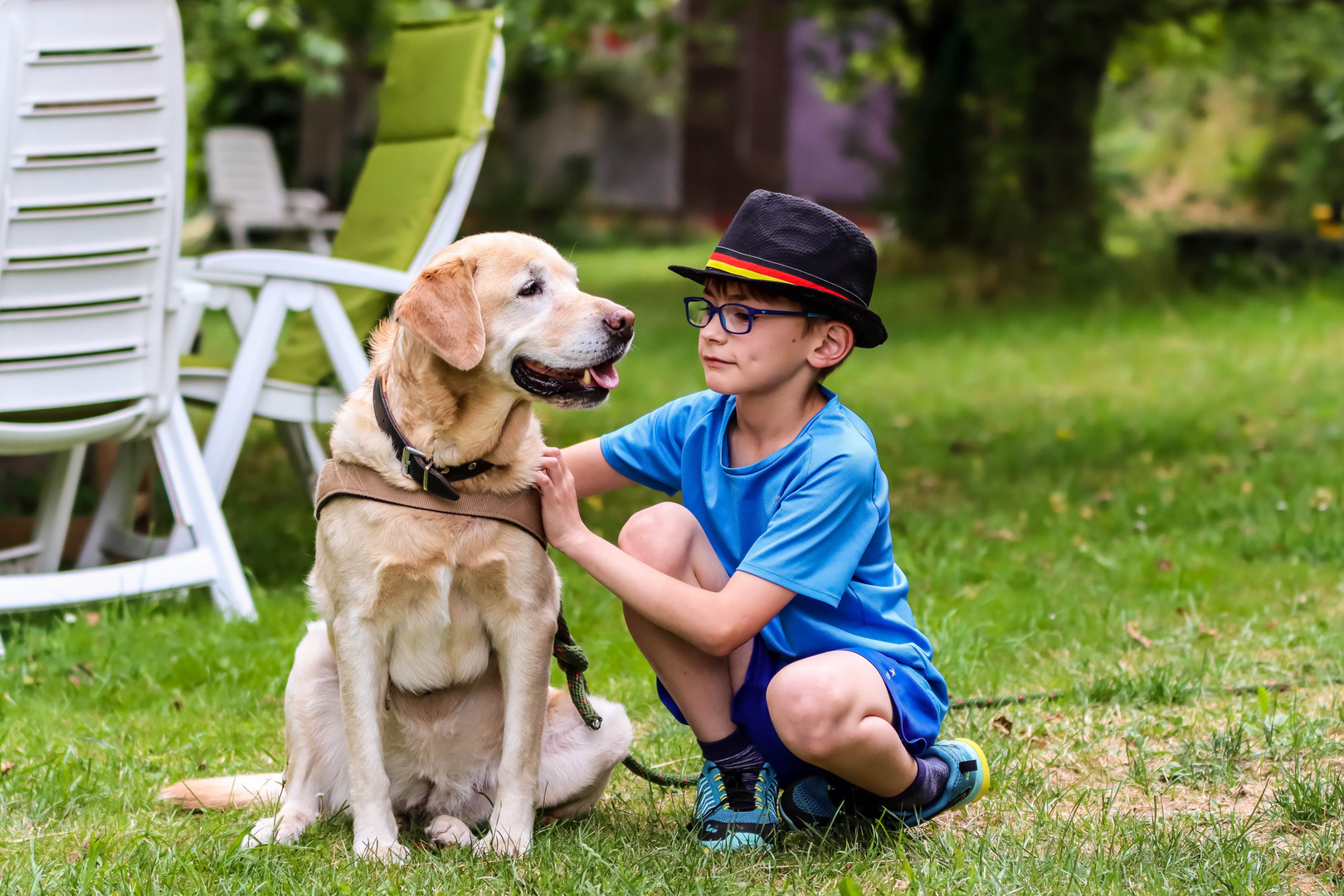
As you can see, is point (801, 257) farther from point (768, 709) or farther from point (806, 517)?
point (768, 709)

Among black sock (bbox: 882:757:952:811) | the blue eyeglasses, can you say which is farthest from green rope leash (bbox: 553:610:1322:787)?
the blue eyeglasses

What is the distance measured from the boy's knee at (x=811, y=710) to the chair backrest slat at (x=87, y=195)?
7.75 feet

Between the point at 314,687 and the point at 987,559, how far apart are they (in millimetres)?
2781

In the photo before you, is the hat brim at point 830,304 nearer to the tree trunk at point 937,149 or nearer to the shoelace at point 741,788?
the shoelace at point 741,788

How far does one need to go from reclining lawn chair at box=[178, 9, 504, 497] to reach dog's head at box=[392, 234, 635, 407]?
6.09 feet

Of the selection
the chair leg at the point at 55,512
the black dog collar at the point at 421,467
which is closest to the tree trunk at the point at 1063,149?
the chair leg at the point at 55,512

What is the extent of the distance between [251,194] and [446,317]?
1389 centimetres

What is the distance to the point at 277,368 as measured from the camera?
4.67 metres

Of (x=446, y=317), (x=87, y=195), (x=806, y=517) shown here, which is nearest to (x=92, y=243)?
(x=87, y=195)

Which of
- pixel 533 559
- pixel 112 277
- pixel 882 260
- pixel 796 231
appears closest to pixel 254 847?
pixel 533 559

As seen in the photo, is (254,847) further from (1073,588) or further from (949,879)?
(1073,588)

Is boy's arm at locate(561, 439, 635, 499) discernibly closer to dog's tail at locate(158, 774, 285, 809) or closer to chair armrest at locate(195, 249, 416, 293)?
dog's tail at locate(158, 774, 285, 809)

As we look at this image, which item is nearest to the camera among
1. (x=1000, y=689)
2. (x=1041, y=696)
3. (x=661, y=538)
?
(x=661, y=538)

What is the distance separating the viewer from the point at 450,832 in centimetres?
250
